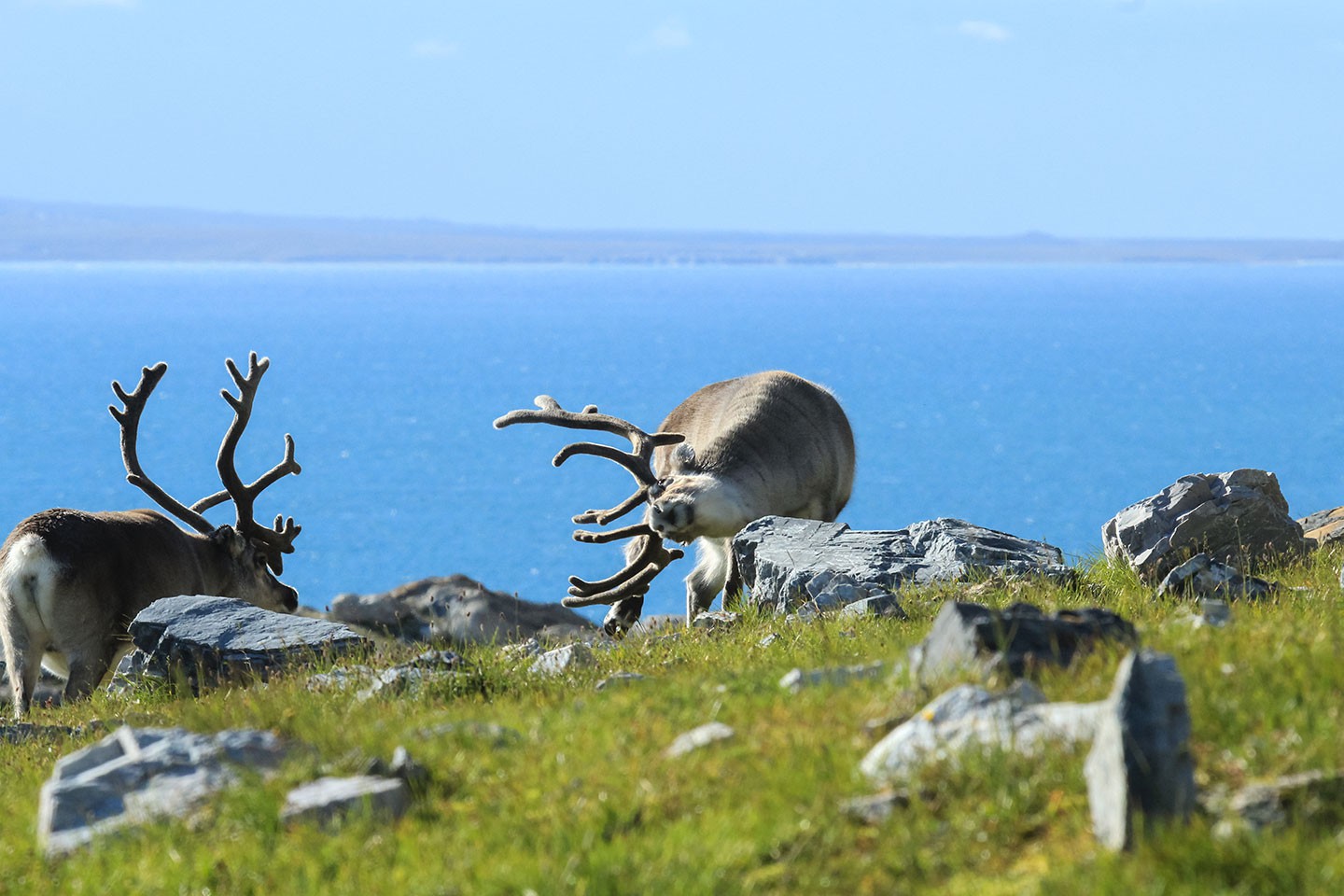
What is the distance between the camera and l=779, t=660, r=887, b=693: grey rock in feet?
23.9

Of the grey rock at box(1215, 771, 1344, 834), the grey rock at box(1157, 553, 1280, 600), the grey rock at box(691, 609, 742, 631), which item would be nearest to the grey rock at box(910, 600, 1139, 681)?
the grey rock at box(1215, 771, 1344, 834)

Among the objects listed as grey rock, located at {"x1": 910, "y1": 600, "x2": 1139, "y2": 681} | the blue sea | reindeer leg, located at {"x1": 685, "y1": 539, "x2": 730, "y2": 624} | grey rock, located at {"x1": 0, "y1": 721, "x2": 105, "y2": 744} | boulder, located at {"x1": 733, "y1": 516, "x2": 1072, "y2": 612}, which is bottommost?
the blue sea

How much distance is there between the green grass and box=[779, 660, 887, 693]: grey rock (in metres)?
0.13

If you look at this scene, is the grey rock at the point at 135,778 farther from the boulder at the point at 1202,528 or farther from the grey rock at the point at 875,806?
the boulder at the point at 1202,528

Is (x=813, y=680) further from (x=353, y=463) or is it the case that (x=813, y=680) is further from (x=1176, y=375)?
(x=1176, y=375)

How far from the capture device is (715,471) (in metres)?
13.2

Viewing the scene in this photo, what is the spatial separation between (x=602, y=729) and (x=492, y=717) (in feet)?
3.62

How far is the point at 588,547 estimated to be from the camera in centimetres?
8338

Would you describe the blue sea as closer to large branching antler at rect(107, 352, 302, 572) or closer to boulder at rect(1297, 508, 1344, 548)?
boulder at rect(1297, 508, 1344, 548)

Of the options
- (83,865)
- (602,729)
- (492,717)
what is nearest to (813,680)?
(602,729)

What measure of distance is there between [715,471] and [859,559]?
64.8 inches

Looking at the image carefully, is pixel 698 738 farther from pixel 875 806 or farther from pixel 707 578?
pixel 707 578

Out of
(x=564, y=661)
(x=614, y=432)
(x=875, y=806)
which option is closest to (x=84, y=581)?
(x=614, y=432)

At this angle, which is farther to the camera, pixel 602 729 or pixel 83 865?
pixel 602 729
